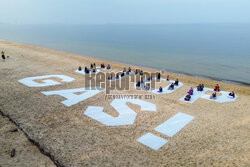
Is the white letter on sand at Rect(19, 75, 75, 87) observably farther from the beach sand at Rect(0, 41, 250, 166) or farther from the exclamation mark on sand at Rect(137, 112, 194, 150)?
the exclamation mark on sand at Rect(137, 112, 194, 150)

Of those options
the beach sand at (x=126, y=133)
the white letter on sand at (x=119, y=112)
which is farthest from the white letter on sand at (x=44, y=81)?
the white letter on sand at (x=119, y=112)

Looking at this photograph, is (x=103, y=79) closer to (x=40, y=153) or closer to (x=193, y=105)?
(x=193, y=105)

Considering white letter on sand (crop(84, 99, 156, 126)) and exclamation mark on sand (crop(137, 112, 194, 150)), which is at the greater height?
white letter on sand (crop(84, 99, 156, 126))

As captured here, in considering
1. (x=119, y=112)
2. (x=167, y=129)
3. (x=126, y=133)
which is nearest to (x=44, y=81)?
(x=119, y=112)

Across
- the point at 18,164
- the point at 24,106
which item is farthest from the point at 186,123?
the point at 24,106

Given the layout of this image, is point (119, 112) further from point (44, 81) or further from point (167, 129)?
point (44, 81)

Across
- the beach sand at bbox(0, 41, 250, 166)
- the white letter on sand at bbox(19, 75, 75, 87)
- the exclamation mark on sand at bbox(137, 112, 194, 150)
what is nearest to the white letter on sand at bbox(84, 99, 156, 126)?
the beach sand at bbox(0, 41, 250, 166)

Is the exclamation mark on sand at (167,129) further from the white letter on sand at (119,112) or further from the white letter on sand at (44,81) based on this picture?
the white letter on sand at (44,81)
